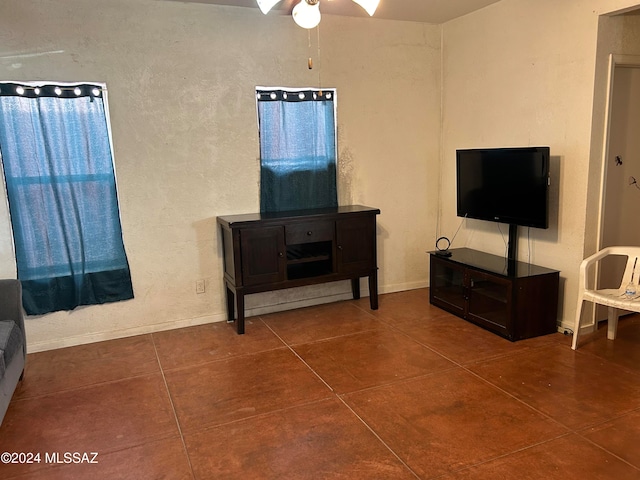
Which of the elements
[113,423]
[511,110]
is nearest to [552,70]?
[511,110]

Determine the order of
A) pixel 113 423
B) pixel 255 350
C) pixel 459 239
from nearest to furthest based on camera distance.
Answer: pixel 113 423, pixel 255 350, pixel 459 239

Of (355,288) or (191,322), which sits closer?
(191,322)

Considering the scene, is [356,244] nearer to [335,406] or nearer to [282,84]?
[282,84]

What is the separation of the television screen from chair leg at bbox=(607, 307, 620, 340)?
2.59 feet

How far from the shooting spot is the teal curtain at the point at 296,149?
4.27 m

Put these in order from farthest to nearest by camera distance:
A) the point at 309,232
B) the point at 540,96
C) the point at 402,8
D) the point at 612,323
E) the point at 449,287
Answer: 1. the point at 449,287
2. the point at 402,8
3. the point at 309,232
4. the point at 540,96
5. the point at 612,323

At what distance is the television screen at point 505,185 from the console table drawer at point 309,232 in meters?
1.23

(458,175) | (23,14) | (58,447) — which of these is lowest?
(58,447)

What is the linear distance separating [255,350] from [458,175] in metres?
2.31

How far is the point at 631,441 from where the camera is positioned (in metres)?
2.43

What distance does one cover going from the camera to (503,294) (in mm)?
3754

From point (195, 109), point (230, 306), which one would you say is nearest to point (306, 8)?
point (195, 109)

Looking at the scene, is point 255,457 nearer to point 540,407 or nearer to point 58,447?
point 58,447

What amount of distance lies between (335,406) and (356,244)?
5.66 ft
